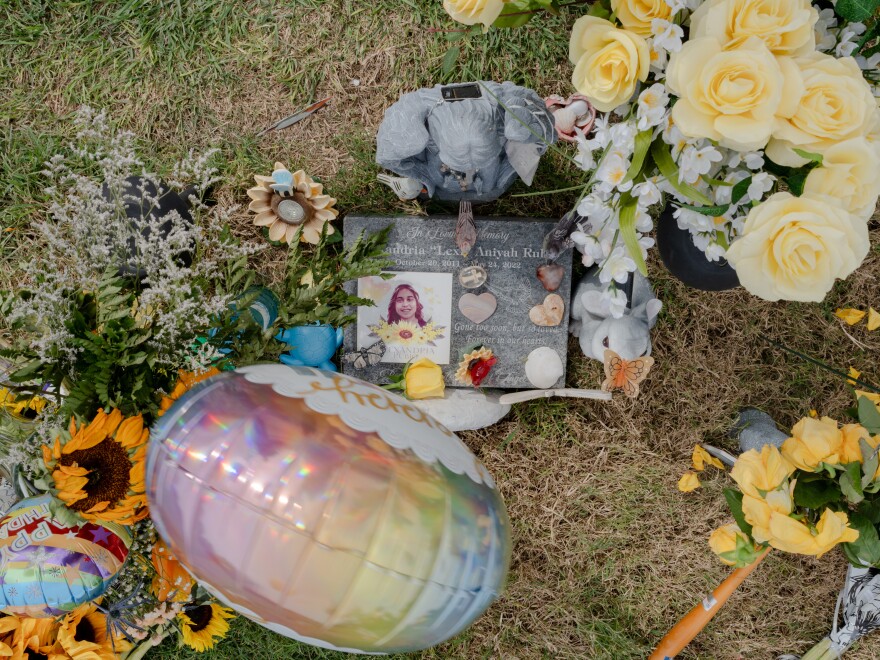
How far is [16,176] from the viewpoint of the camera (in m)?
1.88

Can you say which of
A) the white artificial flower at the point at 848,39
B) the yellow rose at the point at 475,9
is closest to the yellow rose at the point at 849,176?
the white artificial flower at the point at 848,39

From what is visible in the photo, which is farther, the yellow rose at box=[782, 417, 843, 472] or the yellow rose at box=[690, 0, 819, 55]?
the yellow rose at box=[782, 417, 843, 472]

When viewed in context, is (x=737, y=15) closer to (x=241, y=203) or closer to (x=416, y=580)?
(x=416, y=580)

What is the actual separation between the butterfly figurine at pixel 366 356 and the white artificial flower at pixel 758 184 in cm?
111

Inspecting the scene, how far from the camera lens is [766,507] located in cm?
112

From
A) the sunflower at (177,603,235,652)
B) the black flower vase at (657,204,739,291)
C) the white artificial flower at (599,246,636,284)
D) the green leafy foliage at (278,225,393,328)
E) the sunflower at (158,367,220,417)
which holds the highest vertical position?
the white artificial flower at (599,246,636,284)

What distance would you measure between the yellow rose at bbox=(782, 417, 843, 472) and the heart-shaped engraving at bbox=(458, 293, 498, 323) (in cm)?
82

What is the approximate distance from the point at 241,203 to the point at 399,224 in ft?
1.70

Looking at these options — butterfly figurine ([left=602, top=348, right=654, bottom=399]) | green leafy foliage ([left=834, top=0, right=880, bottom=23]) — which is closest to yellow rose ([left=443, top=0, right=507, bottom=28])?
green leafy foliage ([left=834, top=0, right=880, bottom=23])

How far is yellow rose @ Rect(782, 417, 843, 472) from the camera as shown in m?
1.13

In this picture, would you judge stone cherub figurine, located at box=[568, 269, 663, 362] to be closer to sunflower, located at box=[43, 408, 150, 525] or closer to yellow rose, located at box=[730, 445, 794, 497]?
yellow rose, located at box=[730, 445, 794, 497]

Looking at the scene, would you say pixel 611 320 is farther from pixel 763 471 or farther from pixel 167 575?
pixel 167 575

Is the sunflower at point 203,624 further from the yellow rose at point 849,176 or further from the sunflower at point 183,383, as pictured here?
the yellow rose at point 849,176

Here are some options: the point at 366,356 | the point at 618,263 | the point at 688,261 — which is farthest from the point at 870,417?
the point at 366,356
